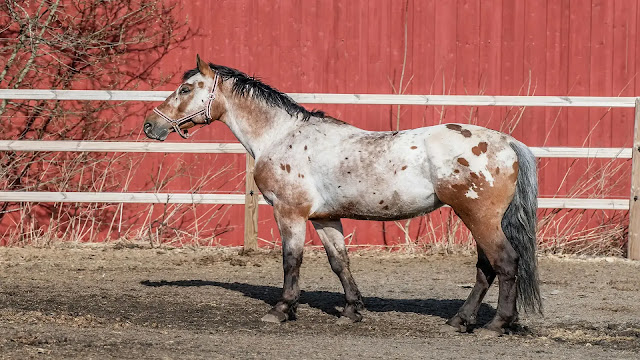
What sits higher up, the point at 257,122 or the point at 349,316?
the point at 257,122

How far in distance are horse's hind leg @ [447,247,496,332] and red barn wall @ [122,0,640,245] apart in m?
4.18

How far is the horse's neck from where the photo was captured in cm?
648

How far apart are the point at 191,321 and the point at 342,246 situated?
3.70ft

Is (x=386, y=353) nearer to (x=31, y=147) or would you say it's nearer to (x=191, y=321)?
(x=191, y=321)

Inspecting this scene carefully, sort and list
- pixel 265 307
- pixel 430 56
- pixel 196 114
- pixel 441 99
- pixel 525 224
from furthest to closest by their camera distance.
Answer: pixel 430 56, pixel 441 99, pixel 265 307, pixel 196 114, pixel 525 224

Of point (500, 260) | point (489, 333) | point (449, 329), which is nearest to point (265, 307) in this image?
point (449, 329)

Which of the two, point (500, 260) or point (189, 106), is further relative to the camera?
point (189, 106)

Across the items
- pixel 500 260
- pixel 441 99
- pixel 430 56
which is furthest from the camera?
pixel 430 56

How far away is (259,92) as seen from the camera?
6602 millimetres

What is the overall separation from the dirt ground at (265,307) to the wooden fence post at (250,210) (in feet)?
0.77

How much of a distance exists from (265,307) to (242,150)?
2809 mm

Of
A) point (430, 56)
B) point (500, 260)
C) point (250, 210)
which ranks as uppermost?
point (430, 56)

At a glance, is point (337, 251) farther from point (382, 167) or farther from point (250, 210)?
point (250, 210)

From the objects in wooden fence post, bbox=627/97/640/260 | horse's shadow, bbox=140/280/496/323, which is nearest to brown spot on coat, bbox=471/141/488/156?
horse's shadow, bbox=140/280/496/323
